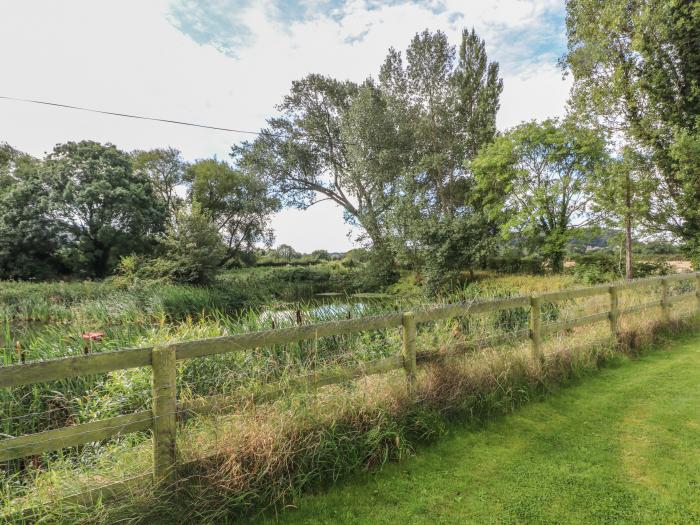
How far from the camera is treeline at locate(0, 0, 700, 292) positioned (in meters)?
10.5

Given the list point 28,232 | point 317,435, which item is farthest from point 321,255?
point 317,435

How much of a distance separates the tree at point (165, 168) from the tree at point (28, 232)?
29.6ft

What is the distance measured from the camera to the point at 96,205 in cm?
2150

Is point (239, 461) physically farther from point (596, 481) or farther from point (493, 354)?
point (493, 354)

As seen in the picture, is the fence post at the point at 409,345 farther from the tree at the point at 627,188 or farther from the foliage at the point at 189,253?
the foliage at the point at 189,253

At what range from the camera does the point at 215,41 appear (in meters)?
9.16

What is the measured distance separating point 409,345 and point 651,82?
12429 millimetres

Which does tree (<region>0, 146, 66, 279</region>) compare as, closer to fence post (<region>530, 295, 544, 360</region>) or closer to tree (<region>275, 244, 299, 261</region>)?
tree (<region>275, 244, 299, 261</region>)

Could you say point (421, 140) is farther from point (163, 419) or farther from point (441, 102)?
point (163, 419)

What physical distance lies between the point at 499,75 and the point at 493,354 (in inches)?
737

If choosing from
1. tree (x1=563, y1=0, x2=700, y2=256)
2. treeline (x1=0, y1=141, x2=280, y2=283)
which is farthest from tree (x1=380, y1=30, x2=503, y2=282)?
treeline (x1=0, y1=141, x2=280, y2=283)

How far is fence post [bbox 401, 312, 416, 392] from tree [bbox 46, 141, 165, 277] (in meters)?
23.0

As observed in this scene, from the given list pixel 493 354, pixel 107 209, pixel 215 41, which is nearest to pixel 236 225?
pixel 107 209

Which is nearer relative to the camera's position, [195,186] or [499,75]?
[499,75]
